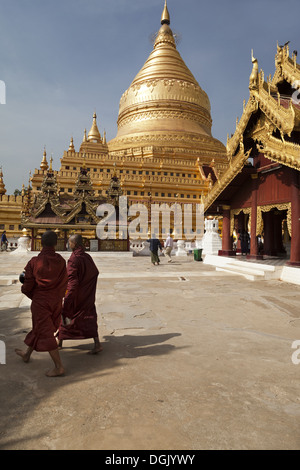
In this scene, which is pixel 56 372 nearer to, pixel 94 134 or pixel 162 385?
pixel 162 385

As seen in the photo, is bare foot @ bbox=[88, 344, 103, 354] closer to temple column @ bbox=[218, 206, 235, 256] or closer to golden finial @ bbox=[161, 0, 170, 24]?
temple column @ bbox=[218, 206, 235, 256]

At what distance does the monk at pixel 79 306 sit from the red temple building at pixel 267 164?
24.2 ft

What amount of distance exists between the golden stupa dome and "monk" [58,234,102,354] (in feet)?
123

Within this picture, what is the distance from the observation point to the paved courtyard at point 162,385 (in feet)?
6.38

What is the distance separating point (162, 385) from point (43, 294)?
1504 mm

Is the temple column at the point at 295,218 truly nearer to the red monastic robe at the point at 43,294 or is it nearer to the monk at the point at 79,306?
the monk at the point at 79,306

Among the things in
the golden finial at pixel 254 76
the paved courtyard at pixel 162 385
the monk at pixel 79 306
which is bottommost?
the paved courtyard at pixel 162 385

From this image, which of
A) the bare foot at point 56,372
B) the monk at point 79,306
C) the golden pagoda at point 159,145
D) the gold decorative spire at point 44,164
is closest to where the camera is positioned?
the bare foot at point 56,372

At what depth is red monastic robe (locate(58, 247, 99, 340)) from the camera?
11.1 feet

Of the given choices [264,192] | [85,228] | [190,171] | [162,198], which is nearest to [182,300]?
[264,192]

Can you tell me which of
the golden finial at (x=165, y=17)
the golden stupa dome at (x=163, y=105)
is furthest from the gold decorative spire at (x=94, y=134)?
the golden finial at (x=165, y=17)

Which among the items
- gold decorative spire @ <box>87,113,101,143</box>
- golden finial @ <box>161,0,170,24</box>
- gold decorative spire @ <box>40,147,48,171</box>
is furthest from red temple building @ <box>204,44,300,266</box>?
golden finial @ <box>161,0,170,24</box>
